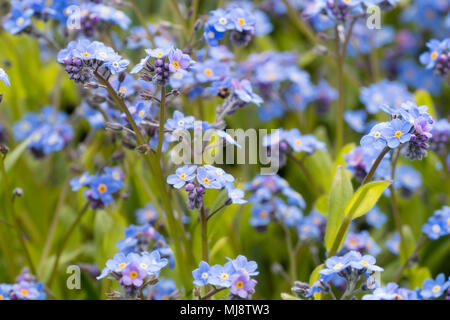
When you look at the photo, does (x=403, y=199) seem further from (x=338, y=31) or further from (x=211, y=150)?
(x=211, y=150)

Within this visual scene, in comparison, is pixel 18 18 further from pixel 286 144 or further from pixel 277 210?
pixel 277 210

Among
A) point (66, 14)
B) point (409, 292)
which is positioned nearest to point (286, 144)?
point (409, 292)

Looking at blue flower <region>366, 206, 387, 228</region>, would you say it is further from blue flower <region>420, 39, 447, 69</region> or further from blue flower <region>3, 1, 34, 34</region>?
blue flower <region>3, 1, 34, 34</region>

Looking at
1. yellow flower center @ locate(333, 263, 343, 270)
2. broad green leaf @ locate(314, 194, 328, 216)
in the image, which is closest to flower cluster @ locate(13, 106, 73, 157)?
broad green leaf @ locate(314, 194, 328, 216)

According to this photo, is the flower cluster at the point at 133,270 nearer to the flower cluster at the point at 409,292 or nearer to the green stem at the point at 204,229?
the green stem at the point at 204,229

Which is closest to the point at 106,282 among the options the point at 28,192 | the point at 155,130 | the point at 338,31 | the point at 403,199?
the point at 155,130

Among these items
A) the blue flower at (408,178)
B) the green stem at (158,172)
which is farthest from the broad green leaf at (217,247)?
the blue flower at (408,178)
